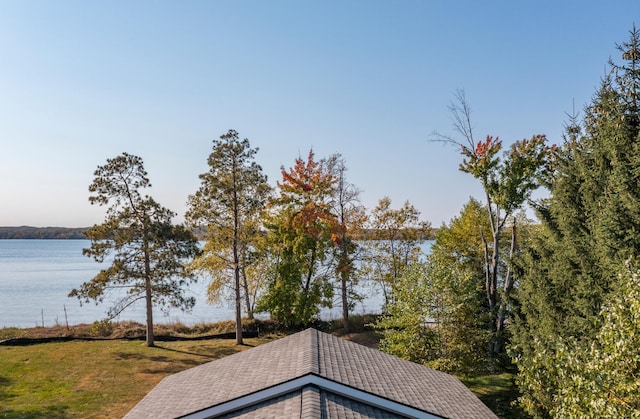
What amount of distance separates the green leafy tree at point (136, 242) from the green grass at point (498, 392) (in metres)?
17.7

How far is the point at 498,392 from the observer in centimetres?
2089

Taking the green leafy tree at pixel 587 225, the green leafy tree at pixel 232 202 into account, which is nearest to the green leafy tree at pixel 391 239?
the green leafy tree at pixel 232 202

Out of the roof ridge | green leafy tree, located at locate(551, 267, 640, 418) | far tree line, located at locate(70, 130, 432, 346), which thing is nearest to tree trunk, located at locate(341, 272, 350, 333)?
far tree line, located at locate(70, 130, 432, 346)

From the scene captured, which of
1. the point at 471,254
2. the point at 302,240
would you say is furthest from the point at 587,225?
the point at 302,240

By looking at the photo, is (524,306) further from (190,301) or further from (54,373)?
(54,373)

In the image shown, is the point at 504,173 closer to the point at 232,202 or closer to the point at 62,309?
the point at 232,202

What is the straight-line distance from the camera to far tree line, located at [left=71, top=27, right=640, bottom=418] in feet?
37.0

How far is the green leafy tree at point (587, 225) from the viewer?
12.4 m

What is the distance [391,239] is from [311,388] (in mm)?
27124

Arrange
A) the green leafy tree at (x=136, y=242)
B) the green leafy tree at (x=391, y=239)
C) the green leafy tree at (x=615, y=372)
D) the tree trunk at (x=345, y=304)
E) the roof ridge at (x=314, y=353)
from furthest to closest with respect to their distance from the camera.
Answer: the green leafy tree at (x=391, y=239)
the tree trunk at (x=345, y=304)
the green leafy tree at (x=136, y=242)
the roof ridge at (x=314, y=353)
the green leafy tree at (x=615, y=372)

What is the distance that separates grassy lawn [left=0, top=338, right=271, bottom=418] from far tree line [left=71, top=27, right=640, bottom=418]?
91.3 inches

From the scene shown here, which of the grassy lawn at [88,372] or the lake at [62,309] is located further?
the lake at [62,309]

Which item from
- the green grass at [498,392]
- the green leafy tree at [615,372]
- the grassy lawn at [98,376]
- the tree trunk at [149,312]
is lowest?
the green grass at [498,392]

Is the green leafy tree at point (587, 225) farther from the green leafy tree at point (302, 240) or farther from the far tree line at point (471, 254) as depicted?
the green leafy tree at point (302, 240)
